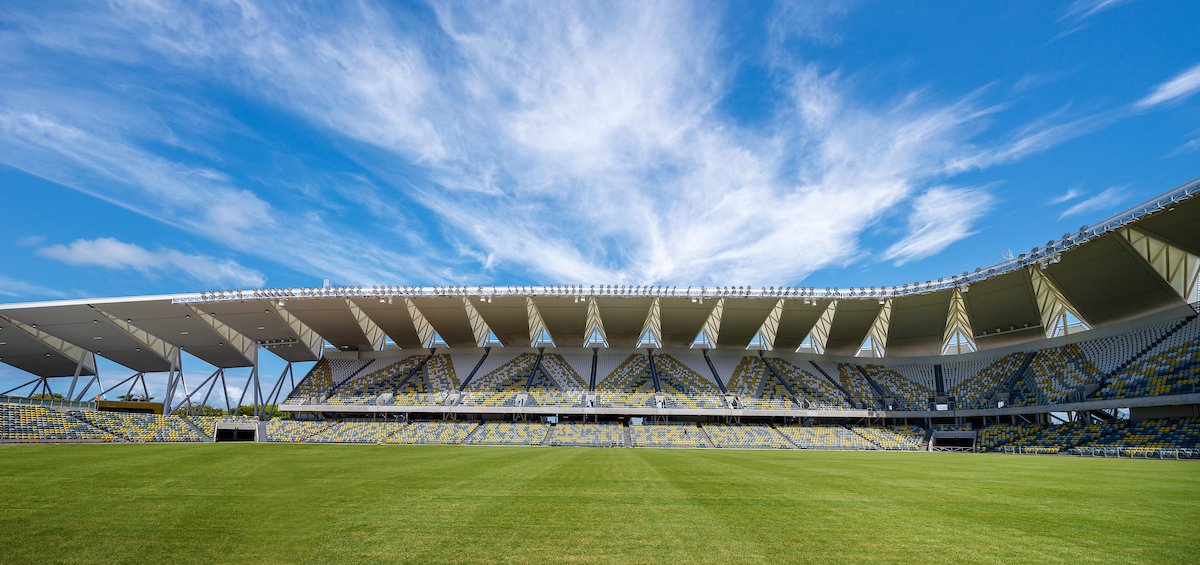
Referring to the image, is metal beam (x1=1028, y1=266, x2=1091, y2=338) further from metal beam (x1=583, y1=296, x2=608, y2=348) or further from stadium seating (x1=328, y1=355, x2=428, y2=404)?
stadium seating (x1=328, y1=355, x2=428, y2=404)

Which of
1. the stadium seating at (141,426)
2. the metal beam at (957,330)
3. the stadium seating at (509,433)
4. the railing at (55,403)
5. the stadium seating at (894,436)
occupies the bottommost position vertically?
the stadium seating at (894,436)

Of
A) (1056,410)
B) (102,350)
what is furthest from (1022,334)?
(102,350)

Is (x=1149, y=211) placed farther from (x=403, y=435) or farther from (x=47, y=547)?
(x=403, y=435)

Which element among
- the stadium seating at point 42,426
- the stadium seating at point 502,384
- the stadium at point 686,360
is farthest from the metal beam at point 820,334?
the stadium seating at point 42,426

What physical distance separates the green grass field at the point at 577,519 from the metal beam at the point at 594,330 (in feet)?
105

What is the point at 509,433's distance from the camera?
42.5 metres

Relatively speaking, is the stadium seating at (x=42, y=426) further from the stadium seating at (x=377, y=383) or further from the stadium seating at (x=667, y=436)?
the stadium seating at (x=667, y=436)

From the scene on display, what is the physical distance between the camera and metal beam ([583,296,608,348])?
1810 inches

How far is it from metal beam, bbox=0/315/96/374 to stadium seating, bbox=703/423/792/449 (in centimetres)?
5381

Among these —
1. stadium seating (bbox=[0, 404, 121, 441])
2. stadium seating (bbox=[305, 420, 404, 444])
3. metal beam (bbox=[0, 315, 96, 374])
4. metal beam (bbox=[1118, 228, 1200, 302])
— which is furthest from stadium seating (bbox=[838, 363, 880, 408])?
metal beam (bbox=[0, 315, 96, 374])

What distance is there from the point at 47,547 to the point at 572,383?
4454 cm

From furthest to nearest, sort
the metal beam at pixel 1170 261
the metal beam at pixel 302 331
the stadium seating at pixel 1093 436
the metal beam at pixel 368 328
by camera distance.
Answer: the metal beam at pixel 368 328, the metal beam at pixel 302 331, the metal beam at pixel 1170 261, the stadium seating at pixel 1093 436

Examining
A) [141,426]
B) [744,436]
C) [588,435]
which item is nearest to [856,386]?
[744,436]

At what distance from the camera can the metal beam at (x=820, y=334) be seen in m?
48.9
